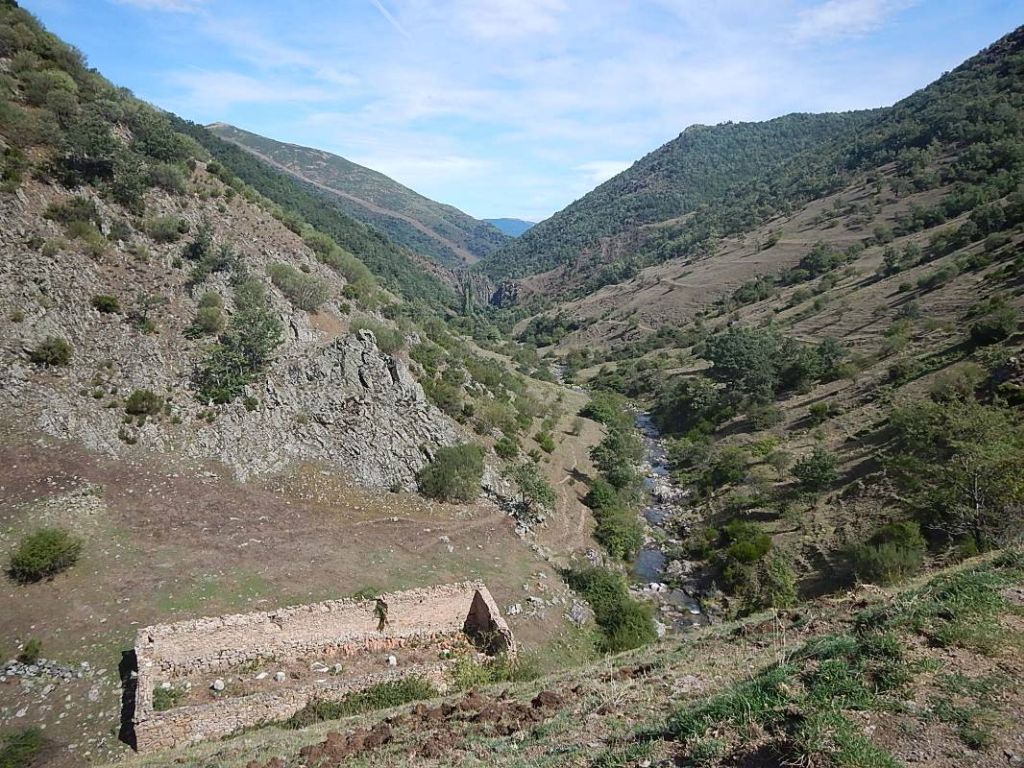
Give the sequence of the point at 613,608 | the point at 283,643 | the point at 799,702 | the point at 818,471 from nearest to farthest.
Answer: the point at 799,702 < the point at 283,643 < the point at 613,608 < the point at 818,471

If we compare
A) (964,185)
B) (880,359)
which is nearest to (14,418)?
(880,359)

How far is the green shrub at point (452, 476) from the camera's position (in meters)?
23.3

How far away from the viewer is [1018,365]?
79.2 ft

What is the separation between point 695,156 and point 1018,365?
168359 mm

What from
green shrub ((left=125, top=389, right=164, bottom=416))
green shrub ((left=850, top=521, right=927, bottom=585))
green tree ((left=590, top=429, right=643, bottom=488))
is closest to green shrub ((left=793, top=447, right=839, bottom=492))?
green shrub ((left=850, top=521, right=927, bottom=585))

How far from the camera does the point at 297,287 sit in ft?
99.0

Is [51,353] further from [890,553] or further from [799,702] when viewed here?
[890,553]

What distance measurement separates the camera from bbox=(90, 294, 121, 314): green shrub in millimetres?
22484

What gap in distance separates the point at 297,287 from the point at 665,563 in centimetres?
2476

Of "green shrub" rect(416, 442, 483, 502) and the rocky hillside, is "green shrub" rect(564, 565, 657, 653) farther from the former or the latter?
the rocky hillside

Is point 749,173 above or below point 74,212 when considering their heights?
above

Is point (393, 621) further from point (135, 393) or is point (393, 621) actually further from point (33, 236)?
point (33, 236)

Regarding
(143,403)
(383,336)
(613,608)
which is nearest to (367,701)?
(613,608)

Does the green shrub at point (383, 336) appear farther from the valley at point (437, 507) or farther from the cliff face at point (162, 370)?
the cliff face at point (162, 370)
